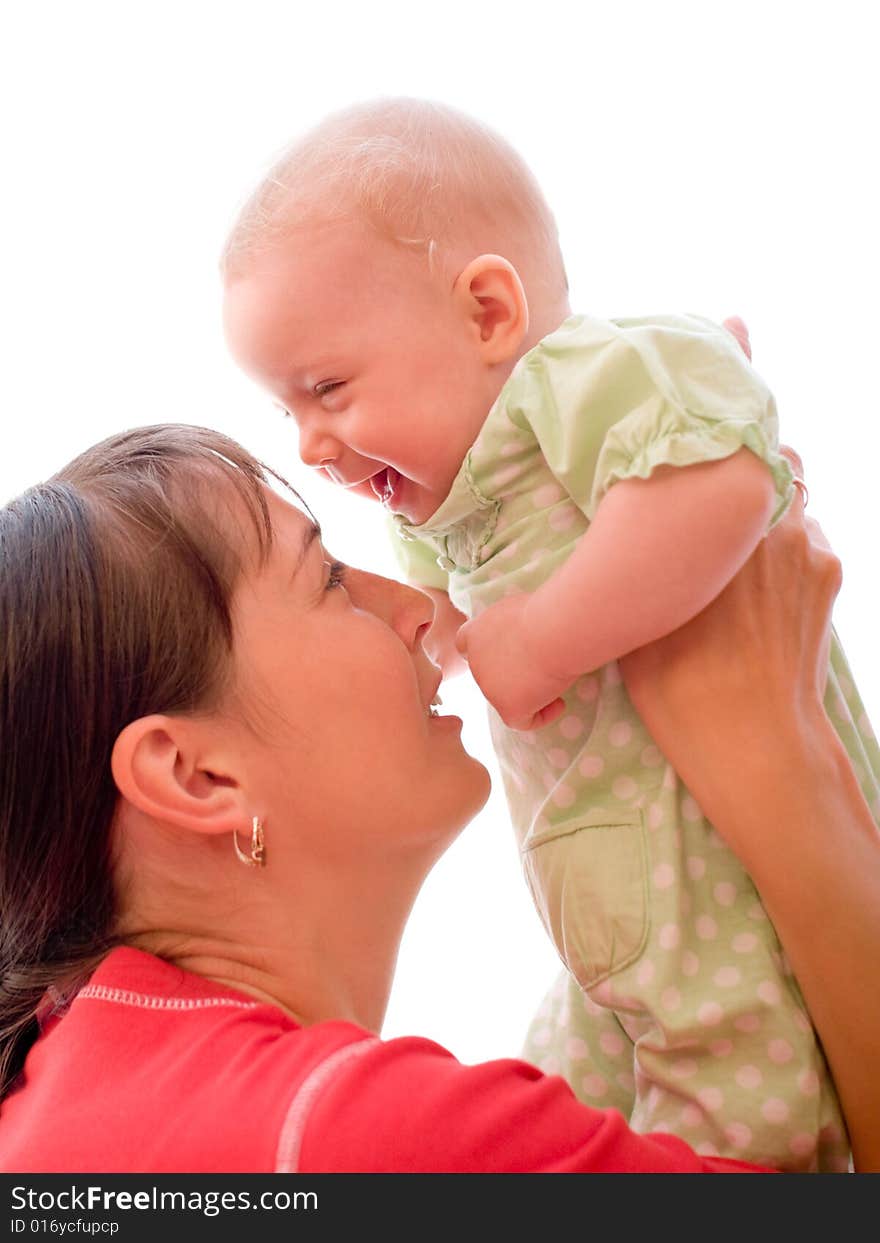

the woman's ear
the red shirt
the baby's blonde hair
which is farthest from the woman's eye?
the red shirt

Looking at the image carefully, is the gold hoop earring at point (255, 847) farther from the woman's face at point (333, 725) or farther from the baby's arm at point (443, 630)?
the baby's arm at point (443, 630)

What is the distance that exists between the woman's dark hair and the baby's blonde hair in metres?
0.28

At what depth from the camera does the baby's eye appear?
140 cm

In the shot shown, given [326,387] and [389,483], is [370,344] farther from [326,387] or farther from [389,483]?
[389,483]

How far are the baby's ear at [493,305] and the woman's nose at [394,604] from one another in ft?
0.85

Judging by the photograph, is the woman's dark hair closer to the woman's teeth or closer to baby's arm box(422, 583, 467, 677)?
the woman's teeth

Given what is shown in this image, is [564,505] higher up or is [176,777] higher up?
[564,505]

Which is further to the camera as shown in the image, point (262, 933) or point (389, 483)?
point (389, 483)

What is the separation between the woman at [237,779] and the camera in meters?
1.31

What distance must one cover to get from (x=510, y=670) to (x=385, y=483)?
30 cm

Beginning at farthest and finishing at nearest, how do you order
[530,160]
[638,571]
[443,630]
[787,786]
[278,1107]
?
1. [530,160]
2. [443,630]
3. [787,786]
4. [638,571]
5. [278,1107]

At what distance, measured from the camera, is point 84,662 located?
1311 millimetres

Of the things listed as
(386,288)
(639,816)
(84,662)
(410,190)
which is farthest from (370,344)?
(639,816)

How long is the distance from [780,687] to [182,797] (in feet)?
1.89
